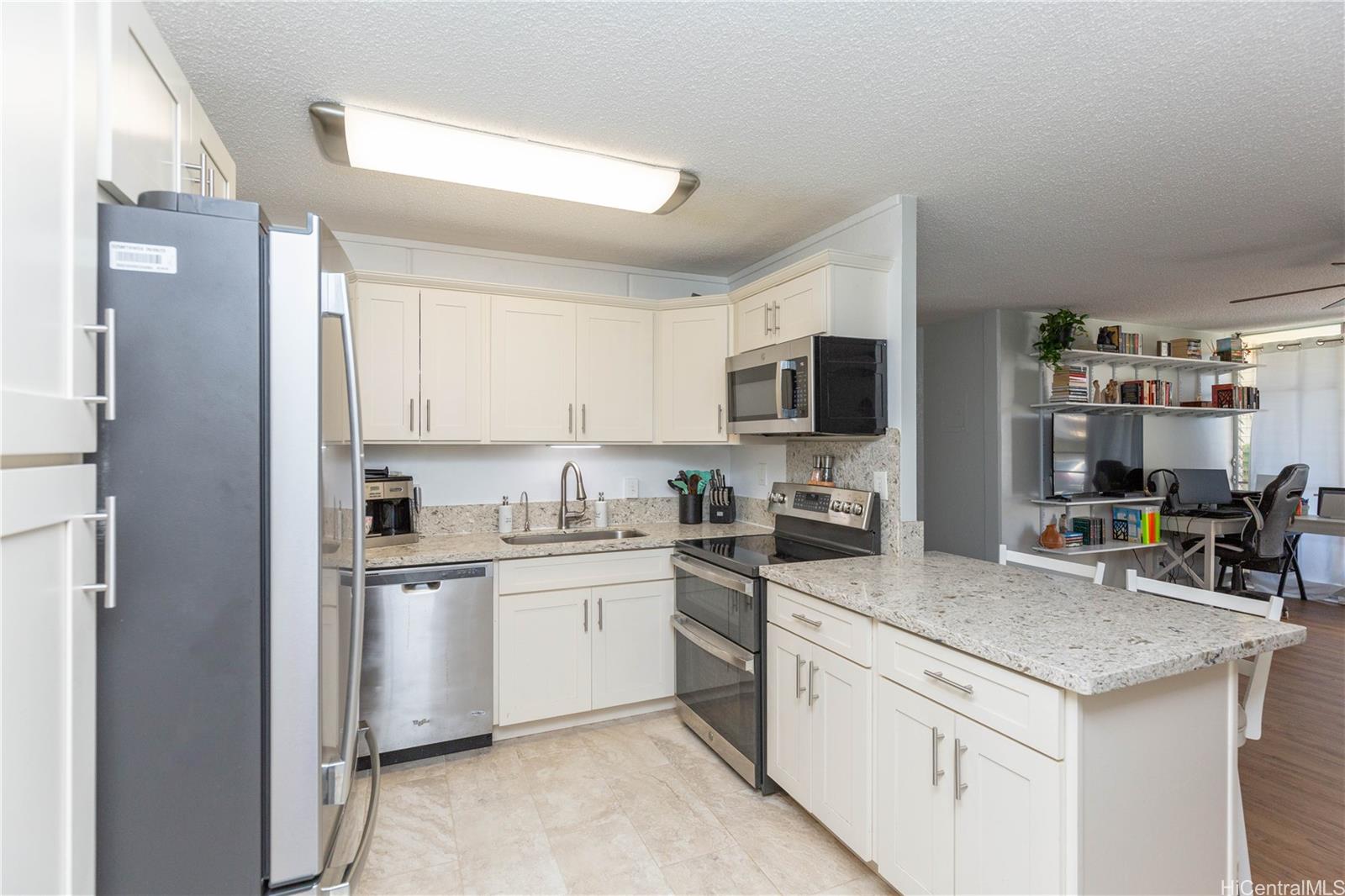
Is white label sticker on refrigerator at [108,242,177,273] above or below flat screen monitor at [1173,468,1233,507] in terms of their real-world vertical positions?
above

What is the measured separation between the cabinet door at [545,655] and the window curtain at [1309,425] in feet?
21.6

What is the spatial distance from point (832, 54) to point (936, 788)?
76.9 inches

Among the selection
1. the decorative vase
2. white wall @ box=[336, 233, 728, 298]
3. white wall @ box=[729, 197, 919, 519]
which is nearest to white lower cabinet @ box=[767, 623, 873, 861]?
white wall @ box=[729, 197, 919, 519]

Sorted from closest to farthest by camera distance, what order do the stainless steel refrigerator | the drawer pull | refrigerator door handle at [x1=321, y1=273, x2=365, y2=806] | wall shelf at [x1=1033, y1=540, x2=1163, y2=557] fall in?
the stainless steel refrigerator → refrigerator door handle at [x1=321, y1=273, x2=365, y2=806] → the drawer pull → wall shelf at [x1=1033, y1=540, x2=1163, y2=557]

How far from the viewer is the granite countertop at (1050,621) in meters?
1.38

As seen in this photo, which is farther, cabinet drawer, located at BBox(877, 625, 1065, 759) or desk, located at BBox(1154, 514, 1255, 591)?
desk, located at BBox(1154, 514, 1255, 591)

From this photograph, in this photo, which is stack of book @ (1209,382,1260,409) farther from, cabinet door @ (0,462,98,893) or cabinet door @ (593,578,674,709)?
cabinet door @ (0,462,98,893)

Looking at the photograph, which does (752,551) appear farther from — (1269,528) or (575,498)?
(1269,528)

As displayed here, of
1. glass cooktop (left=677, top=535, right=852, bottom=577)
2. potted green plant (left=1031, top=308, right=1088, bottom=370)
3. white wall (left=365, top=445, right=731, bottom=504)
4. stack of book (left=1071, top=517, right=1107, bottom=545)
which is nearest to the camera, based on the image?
glass cooktop (left=677, top=535, right=852, bottom=577)

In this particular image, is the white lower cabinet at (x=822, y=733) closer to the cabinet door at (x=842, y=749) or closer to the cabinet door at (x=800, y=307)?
the cabinet door at (x=842, y=749)

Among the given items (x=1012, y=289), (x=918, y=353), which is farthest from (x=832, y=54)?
(x=918, y=353)

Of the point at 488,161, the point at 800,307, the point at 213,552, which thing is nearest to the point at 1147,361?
the point at 800,307

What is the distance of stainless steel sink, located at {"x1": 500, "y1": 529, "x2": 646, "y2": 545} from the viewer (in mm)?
3402

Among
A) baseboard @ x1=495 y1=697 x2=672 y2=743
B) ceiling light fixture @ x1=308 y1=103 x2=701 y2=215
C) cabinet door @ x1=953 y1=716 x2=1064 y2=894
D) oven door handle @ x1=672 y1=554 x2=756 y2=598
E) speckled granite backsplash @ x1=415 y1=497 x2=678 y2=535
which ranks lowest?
baseboard @ x1=495 y1=697 x2=672 y2=743
